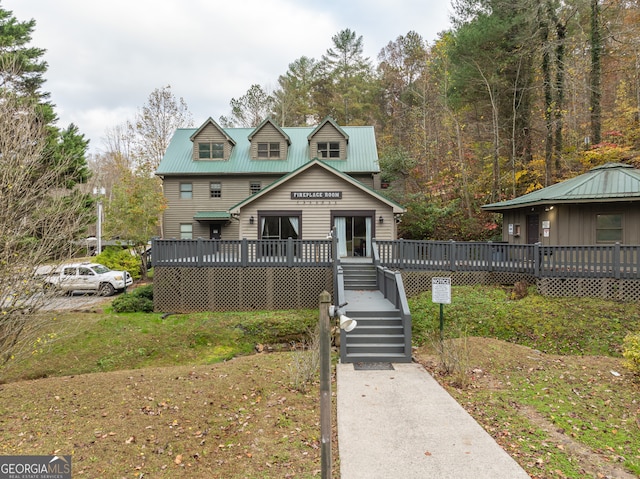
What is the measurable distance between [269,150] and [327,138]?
3.93 metres

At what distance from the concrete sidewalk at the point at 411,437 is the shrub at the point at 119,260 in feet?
54.4

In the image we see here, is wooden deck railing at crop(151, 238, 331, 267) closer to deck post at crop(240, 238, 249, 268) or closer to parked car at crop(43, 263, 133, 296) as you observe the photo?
deck post at crop(240, 238, 249, 268)

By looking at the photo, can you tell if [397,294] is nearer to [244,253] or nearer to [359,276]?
[359,276]

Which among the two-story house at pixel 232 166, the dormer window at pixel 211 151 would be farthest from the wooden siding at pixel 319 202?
the dormer window at pixel 211 151

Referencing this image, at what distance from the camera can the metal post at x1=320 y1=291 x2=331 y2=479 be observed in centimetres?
402

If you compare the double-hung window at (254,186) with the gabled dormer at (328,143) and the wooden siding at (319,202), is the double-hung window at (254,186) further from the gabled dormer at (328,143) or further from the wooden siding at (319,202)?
the wooden siding at (319,202)

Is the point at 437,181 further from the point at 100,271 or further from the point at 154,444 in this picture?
the point at 154,444

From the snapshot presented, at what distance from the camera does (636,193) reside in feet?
41.1

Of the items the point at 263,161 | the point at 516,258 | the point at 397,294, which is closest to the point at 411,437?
the point at 397,294

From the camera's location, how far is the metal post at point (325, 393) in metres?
4.02

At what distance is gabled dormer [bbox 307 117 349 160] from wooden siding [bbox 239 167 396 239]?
5936mm

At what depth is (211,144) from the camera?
24.0m

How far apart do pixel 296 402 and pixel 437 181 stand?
2318cm

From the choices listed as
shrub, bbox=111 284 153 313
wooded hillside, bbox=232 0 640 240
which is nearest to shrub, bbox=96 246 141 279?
shrub, bbox=111 284 153 313
